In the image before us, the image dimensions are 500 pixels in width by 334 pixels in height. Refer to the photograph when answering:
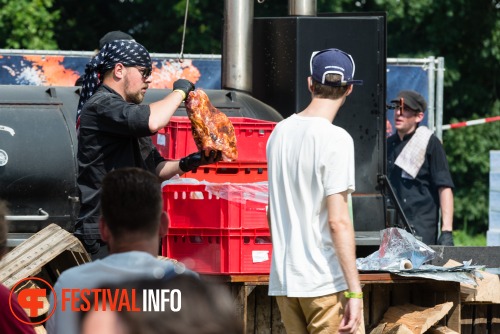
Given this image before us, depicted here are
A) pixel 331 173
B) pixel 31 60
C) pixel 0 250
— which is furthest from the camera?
pixel 31 60

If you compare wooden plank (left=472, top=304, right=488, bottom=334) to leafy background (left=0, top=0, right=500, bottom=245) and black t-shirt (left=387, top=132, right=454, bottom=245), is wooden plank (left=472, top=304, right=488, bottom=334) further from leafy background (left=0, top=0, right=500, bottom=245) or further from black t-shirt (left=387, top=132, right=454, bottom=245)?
leafy background (left=0, top=0, right=500, bottom=245)

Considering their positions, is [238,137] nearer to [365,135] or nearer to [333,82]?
[333,82]

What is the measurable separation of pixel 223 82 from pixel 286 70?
2.02ft

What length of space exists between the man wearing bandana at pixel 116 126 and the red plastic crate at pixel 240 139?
73 cm

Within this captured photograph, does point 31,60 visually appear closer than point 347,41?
No

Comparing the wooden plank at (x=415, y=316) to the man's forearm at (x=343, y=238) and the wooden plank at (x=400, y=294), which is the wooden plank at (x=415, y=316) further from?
the man's forearm at (x=343, y=238)

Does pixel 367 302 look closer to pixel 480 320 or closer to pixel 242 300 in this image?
pixel 242 300

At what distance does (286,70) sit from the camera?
834 cm

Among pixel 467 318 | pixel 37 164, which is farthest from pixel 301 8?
pixel 467 318

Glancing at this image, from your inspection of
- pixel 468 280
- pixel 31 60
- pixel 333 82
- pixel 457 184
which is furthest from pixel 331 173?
pixel 457 184

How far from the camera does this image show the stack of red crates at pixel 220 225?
593 cm

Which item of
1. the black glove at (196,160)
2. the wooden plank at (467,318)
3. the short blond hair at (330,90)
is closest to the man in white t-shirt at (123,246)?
the short blond hair at (330,90)

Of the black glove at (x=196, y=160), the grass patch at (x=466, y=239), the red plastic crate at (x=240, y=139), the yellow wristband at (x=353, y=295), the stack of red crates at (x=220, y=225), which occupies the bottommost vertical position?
the grass patch at (x=466, y=239)

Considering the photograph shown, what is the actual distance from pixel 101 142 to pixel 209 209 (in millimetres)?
975
